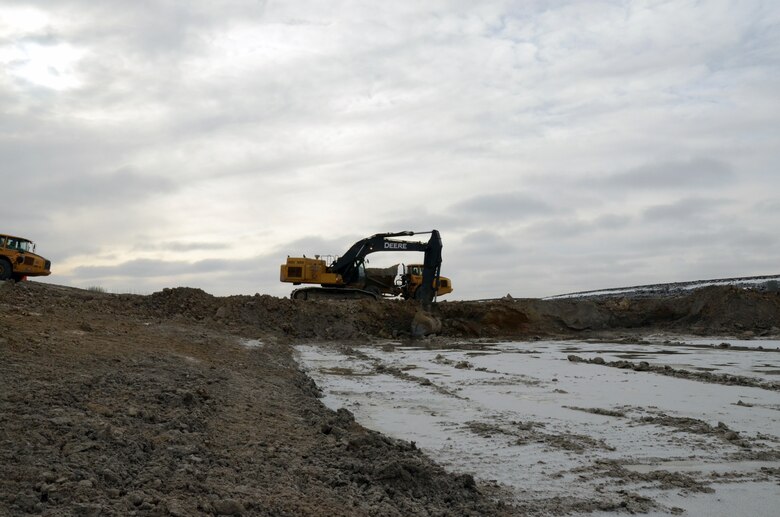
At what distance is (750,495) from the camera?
14.2 ft

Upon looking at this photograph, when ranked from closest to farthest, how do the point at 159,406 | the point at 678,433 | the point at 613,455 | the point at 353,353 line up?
the point at 613,455 → the point at 159,406 → the point at 678,433 → the point at 353,353

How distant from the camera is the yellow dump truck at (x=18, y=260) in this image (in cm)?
2252

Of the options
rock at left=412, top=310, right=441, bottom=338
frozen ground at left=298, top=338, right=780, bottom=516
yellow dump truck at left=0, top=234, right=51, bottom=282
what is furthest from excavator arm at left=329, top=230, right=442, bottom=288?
frozen ground at left=298, top=338, right=780, bottom=516

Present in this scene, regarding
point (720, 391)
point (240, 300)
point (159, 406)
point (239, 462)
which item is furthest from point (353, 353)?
point (239, 462)

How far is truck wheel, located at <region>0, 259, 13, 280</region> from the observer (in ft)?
73.6

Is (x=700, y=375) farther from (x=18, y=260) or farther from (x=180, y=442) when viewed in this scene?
(x=18, y=260)

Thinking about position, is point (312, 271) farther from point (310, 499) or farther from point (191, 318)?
point (310, 499)

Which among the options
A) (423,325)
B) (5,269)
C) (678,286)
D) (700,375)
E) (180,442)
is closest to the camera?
(180,442)

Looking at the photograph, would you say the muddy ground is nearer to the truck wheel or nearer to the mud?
the mud

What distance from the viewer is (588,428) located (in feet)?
21.3

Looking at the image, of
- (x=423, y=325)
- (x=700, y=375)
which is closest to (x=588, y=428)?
(x=700, y=375)

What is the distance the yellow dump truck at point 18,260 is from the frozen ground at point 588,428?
15103 mm

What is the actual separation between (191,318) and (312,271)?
6.13 metres

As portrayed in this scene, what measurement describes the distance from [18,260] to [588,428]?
71.8 ft
